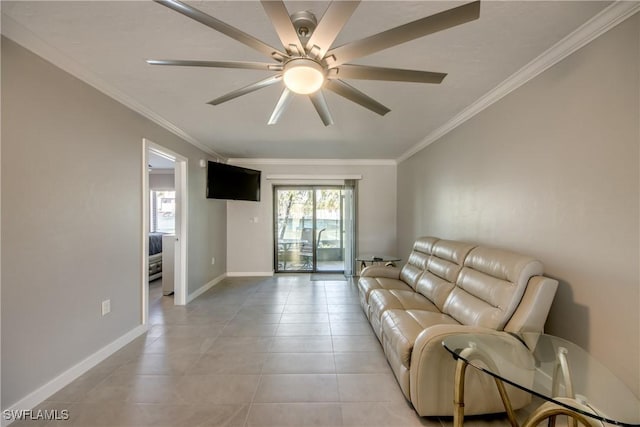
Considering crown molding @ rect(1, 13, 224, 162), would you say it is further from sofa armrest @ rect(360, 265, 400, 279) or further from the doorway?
sofa armrest @ rect(360, 265, 400, 279)

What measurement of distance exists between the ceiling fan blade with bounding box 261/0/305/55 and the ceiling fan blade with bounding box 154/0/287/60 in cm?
8

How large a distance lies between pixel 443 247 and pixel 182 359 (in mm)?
2753

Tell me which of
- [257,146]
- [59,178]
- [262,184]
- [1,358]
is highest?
[257,146]

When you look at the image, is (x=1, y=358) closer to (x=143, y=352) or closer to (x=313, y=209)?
(x=143, y=352)

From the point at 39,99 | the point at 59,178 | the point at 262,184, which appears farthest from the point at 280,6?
the point at 262,184

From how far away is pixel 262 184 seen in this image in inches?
212

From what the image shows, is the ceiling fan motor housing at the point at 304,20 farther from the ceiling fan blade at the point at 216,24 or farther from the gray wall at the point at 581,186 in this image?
the gray wall at the point at 581,186

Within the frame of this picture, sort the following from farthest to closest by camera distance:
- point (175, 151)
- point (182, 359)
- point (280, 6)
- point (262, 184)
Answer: point (262, 184)
point (175, 151)
point (182, 359)
point (280, 6)

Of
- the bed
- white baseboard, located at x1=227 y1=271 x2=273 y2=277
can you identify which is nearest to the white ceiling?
the bed

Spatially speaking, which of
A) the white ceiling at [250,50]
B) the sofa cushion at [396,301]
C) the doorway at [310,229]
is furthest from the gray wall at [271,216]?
the sofa cushion at [396,301]

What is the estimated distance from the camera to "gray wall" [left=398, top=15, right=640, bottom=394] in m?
1.39

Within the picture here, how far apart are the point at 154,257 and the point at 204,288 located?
Result: 4.72 feet

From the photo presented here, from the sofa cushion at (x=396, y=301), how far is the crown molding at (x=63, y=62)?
310 centimetres

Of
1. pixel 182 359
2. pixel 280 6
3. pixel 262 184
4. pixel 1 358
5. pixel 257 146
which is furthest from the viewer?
pixel 262 184
